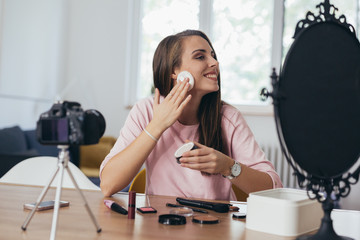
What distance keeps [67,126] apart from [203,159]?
0.56 m

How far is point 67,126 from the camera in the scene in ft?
2.17

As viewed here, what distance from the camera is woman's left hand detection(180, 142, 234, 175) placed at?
114 centimetres

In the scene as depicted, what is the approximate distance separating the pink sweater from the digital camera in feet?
2.19

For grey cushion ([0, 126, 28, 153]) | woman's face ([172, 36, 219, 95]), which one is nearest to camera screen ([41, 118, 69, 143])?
woman's face ([172, 36, 219, 95])

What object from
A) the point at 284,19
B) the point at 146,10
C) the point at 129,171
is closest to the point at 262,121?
the point at 284,19

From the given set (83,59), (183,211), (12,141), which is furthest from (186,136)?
(83,59)

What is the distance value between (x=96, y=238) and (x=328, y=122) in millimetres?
476

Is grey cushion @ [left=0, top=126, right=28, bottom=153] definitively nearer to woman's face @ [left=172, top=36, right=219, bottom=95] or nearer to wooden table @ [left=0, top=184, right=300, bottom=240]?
woman's face @ [left=172, top=36, right=219, bottom=95]

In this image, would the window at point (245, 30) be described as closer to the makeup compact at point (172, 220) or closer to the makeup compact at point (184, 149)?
the makeup compact at point (184, 149)

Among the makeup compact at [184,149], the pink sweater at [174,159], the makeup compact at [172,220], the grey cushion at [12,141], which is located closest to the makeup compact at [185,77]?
the pink sweater at [174,159]

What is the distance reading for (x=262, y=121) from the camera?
421 cm

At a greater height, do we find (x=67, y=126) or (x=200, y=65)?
(x=200, y=65)

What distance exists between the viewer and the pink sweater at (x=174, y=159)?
1.40m

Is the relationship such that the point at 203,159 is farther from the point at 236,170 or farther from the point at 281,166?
the point at 281,166
